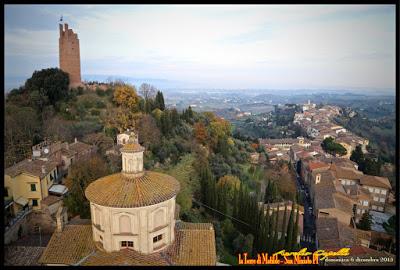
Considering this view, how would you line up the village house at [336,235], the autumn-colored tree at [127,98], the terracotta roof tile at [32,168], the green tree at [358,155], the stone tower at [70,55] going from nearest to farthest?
1. the terracotta roof tile at [32,168]
2. the village house at [336,235]
3. the stone tower at [70,55]
4. the autumn-colored tree at [127,98]
5. the green tree at [358,155]

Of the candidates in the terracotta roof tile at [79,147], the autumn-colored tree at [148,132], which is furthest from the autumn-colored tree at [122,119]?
the terracotta roof tile at [79,147]

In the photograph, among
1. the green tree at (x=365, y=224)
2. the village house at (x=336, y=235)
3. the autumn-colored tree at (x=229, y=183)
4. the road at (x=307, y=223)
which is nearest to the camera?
the village house at (x=336, y=235)

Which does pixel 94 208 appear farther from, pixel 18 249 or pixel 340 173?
pixel 340 173

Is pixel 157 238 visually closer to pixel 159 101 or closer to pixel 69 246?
pixel 69 246

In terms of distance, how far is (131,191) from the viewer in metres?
7.51

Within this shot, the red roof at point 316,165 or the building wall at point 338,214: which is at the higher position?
the red roof at point 316,165

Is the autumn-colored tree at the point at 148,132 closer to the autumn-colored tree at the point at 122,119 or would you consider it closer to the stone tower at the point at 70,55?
the autumn-colored tree at the point at 122,119

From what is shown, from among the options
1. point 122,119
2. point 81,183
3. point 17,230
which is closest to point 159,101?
point 122,119

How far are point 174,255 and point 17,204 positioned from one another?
7.14 meters

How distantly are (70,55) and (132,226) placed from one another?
12899mm

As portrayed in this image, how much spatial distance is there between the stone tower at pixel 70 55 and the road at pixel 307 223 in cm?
1491

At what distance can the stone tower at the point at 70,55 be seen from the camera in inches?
632

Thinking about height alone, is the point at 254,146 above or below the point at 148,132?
below

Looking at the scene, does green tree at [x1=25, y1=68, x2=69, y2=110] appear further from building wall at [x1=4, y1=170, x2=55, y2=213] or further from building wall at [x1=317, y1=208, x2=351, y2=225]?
building wall at [x1=317, y1=208, x2=351, y2=225]
